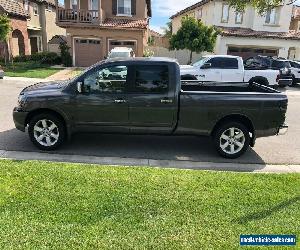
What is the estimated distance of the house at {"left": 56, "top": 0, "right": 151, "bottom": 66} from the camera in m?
24.5

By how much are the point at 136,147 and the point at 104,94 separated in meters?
1.44

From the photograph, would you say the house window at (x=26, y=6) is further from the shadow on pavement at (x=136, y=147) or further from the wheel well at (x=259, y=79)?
the shadow on pavement at (x=136, y=147)

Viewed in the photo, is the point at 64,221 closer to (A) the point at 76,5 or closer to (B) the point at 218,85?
(B) the point at 218,85

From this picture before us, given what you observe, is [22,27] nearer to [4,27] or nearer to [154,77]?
[4,27]

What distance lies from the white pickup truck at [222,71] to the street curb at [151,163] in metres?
7.84

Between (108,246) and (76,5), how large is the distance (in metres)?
25.1

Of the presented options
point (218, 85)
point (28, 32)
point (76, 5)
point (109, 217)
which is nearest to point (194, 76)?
point (218, 85)

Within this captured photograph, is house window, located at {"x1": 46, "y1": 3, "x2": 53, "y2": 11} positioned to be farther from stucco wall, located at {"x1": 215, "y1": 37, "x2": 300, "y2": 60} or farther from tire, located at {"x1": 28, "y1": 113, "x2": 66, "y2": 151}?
tire, located at {"x1": 28, "y1": 113, "x2": 66, "y2": 151}

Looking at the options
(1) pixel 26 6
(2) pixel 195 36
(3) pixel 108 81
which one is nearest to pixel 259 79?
(3) pixel 108 81

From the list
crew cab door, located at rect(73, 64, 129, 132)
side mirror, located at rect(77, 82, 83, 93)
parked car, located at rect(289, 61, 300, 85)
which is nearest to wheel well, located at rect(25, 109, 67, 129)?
crew cab door, located at rect(73, 64, 129, 132)

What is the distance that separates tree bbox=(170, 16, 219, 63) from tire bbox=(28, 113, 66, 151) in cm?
1955

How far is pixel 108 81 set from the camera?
6.50 meters

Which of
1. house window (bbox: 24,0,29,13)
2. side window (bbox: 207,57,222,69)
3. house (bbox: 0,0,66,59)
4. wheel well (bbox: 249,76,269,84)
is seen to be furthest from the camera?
house window (bbox: 24,0,29,13)

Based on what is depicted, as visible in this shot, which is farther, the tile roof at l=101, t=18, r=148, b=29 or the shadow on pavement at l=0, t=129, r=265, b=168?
the tile roof at l=101, t=18, r=148, b=29
